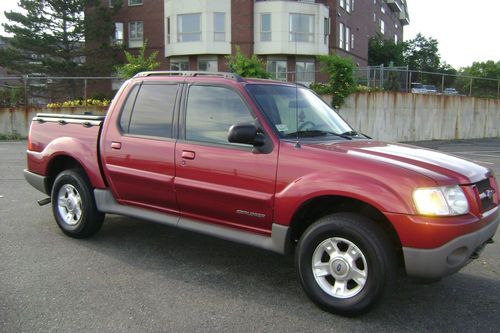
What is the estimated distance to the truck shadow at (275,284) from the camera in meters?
3.71

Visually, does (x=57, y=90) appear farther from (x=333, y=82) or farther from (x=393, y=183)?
(x=393, y=183)

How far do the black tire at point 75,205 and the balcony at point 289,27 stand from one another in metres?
32.2

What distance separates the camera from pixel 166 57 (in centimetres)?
3981

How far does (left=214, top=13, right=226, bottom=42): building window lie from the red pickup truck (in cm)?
3281

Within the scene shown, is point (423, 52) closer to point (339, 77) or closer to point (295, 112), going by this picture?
point (339, 77)

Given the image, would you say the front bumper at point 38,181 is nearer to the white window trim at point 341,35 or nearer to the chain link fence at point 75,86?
the chain link fence at point 75,86

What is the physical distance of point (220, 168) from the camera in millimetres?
4309

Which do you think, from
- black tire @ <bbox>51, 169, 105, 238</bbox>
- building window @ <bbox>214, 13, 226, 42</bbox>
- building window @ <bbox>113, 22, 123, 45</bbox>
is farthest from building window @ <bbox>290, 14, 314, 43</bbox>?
black tire @ <bbox>51, 169, 105, 238</bbox>

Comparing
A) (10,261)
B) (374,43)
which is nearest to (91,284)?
(10,261)

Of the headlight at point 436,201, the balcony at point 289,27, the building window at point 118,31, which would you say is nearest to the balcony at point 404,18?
the balcony at point 289,27

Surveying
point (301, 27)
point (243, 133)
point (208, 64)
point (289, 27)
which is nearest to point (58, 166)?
point (243, 133)

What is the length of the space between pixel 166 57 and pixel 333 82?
23660 millimetres

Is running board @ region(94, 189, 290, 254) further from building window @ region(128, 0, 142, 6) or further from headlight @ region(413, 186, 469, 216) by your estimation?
building window @ region(128, 0, 142, 6)

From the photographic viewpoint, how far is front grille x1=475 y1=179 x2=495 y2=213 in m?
3.79
